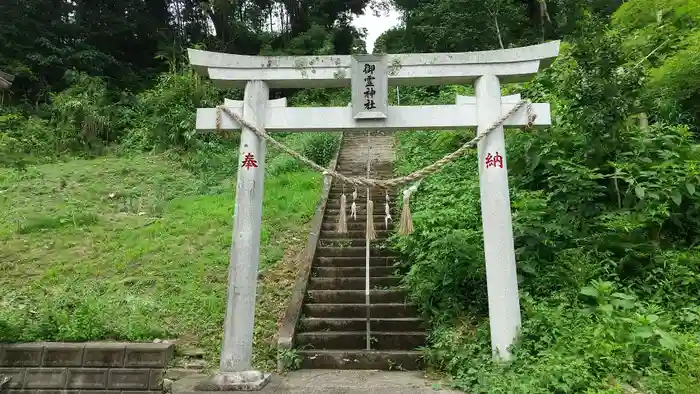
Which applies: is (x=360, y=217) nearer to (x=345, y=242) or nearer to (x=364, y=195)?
(x=345, y=242)

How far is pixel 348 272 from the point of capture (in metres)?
7.82

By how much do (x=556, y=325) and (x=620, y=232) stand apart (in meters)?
1.76

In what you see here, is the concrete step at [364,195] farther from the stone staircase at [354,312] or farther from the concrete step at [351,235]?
the concrete step at [351,235]

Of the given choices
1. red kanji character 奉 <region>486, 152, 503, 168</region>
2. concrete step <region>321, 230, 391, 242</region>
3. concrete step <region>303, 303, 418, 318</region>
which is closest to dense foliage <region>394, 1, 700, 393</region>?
concrete step <region>303, 303, 418, 318</region>

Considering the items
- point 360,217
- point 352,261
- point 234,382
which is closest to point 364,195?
point 360,217

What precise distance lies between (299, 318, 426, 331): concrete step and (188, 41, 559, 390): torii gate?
→ 1512 mm

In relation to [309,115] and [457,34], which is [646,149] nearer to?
[309,115]

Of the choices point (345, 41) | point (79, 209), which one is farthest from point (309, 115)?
point (345, 41)

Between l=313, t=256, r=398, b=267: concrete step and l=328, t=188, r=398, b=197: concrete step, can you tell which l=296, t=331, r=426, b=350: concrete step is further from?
l=328, t=188, r=398, b=197: concrete step

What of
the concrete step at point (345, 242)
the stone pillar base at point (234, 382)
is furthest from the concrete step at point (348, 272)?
the stone pillar base at point (234, 382)

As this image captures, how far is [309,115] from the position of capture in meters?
5.42

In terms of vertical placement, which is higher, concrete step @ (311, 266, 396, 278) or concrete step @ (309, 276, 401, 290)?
concrete step @ (311, 266, 396, 278)

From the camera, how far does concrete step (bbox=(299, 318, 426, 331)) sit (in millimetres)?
6578

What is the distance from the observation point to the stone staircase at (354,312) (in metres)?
5.97
